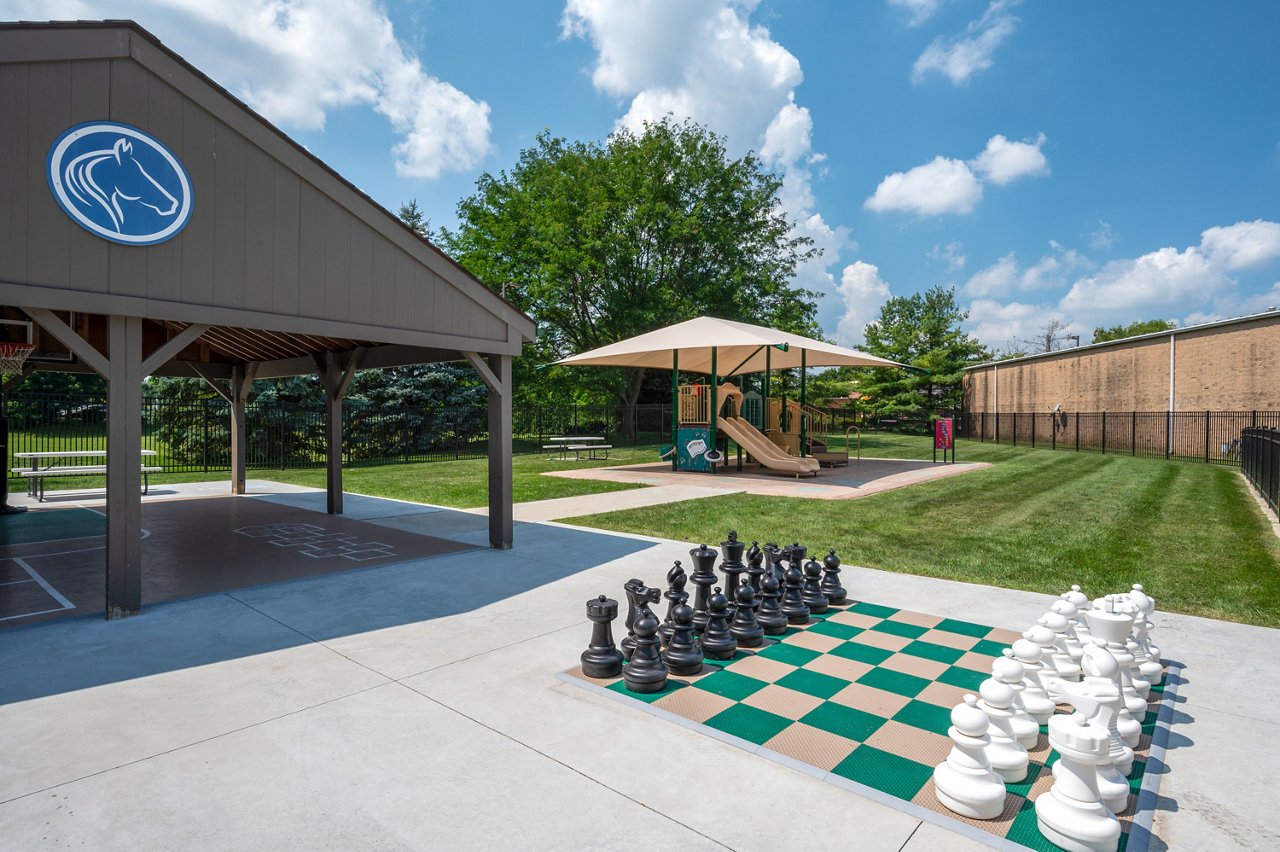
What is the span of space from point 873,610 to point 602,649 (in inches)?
100

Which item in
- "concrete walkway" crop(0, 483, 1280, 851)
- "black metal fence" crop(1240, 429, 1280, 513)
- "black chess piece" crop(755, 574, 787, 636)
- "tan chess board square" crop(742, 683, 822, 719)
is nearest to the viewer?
"concrete walkway" crop(0, 483, 1280, 851)

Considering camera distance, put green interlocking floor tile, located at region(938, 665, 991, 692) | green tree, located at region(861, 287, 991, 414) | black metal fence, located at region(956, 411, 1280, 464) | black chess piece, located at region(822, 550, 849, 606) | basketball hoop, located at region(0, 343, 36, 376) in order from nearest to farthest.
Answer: green interlocking floor tile, located at region(938, 665, 991, 692) < black chess piece, located at region(822, 550, 849, 606) < basketball hoop, located at region(0, 343, 36, 376) < black metal fence, located at region(956, 411, 1280, 464) < green tree, located at region(861, 287, 991, 414)

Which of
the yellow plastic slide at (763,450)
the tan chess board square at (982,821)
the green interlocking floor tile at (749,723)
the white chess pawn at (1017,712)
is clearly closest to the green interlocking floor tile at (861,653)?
the green interlocking floor tile at (749,723)

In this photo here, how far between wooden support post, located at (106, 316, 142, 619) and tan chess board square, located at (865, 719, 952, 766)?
5.68m

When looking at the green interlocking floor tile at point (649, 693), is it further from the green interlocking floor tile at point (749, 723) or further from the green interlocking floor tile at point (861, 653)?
the green interlocking floor tile at point (861, 653)

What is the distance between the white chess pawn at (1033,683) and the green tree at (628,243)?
25.0 m

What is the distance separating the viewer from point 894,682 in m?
3.99

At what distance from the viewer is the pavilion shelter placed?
4.91 meters

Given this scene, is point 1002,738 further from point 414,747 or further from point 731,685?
point 414,747

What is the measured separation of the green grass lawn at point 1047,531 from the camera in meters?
6.68

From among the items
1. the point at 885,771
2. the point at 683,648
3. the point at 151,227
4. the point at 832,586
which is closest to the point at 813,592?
the point at 832,586

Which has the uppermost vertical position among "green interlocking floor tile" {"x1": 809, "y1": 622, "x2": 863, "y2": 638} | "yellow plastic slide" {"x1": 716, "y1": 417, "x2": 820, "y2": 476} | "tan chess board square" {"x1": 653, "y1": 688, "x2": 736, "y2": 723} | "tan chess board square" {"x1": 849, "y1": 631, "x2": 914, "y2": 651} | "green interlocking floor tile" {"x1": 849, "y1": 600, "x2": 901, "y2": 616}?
"yellow plastic slide" {"x1": 716, "y1": 417, "x2": 820, "y2": 476}

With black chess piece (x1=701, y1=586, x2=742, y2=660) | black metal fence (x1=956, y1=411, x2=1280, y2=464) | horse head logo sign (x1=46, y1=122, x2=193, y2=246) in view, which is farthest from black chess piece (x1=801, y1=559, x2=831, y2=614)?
black metal fence (x1=956, y1=411, x2=1280, y2=464)

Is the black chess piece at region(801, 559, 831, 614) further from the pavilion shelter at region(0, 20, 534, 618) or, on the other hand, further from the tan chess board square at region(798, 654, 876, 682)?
the pavilion shelter at region(0, 20, 534, 618)
